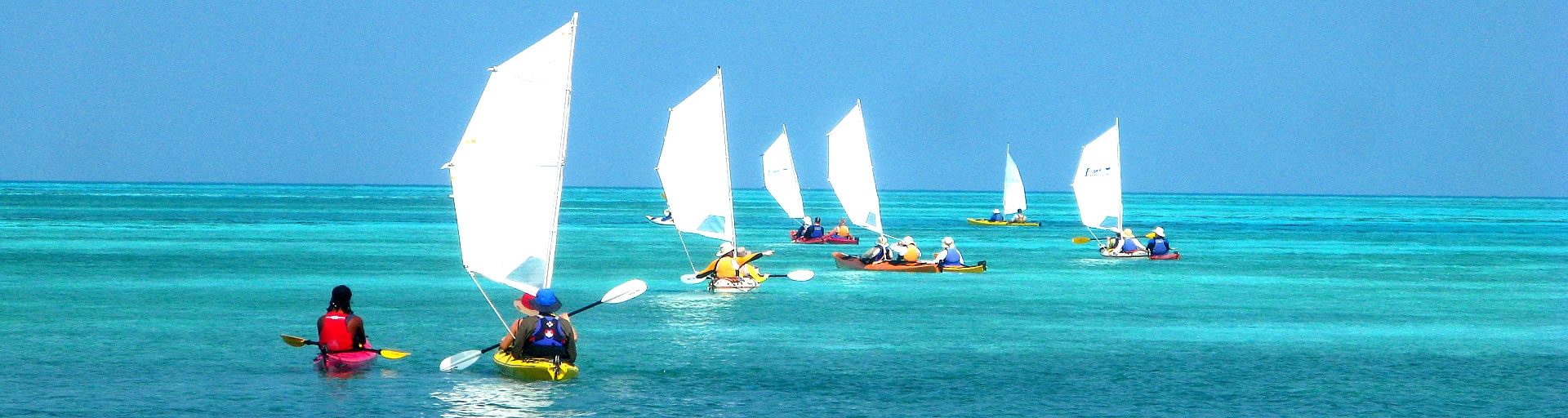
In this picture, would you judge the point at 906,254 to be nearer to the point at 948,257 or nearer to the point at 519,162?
the point at 948,257

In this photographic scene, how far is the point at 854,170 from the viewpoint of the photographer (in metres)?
62.5

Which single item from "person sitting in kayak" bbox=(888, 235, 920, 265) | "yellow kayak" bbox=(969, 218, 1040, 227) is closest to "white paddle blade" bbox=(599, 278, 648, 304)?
"person sitting in kayak" bbox=(888, 235, 920, 265)

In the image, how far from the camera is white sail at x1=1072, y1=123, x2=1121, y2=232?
71.7 meters

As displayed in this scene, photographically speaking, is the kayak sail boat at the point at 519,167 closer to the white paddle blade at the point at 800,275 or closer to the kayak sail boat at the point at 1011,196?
the white paddle blade at the point at 800,275

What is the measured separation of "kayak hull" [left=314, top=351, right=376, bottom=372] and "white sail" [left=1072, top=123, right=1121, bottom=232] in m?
48.9

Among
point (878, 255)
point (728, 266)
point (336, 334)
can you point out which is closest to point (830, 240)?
point (878, 255)

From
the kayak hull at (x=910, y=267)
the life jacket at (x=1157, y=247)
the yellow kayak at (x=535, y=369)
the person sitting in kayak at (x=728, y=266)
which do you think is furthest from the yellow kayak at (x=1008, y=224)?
the yellow kayak at (x=535, y=369)

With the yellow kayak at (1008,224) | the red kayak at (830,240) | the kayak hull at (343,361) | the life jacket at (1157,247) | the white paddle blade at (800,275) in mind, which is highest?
the kayak hull at (343,361)

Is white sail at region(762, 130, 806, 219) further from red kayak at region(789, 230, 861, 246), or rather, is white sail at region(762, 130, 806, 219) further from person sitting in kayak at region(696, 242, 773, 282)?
person sitting in kayak at region(696, 242, 773, 282)

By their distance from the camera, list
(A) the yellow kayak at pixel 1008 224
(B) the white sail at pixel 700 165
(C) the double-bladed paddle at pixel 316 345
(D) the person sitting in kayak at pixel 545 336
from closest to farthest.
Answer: (D) the person sitting in kayak at pixel 545 336, (C) the double-bladed paddle at pixel 316 345, (B) the white sail at pixel 700 165, (A) the yellow kayak at pixel 1008 224

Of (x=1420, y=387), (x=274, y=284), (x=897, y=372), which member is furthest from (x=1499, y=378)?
(x=274, y=284)

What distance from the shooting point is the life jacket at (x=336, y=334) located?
2512cm

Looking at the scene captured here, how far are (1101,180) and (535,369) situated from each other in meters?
51.6

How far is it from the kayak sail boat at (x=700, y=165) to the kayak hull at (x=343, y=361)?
21.2 m
